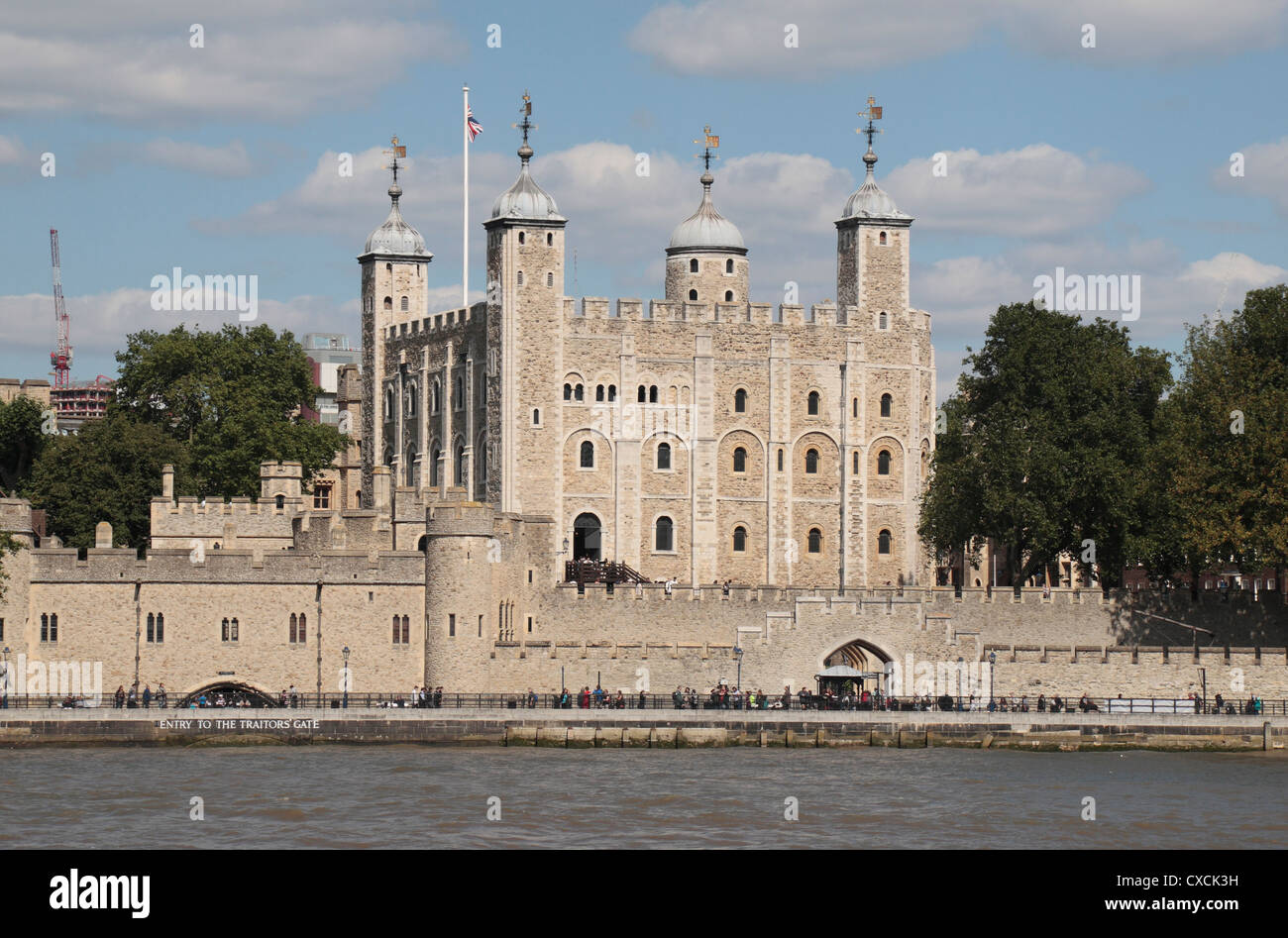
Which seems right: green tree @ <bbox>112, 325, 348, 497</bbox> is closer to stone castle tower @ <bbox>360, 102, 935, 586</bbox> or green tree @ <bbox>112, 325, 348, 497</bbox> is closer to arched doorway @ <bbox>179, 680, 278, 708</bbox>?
stone castle tower @ <bbox>360, 102, 935, 586</bbox>

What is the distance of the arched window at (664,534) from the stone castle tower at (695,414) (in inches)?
3.1

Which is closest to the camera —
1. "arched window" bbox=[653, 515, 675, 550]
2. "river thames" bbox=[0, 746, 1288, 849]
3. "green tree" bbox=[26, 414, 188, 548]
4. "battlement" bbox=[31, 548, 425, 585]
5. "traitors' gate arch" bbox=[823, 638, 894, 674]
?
"river thames" bbox=[0, 746, 1288, 849]

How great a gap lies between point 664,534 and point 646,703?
21.2 metres

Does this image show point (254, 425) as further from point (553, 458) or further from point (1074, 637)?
point (1074, 637)

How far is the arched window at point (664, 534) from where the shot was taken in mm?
82375

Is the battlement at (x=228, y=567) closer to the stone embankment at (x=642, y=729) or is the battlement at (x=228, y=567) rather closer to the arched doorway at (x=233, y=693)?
the arched doorway at (x=233, y=693)

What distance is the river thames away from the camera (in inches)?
1737

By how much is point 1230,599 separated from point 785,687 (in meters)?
15.0

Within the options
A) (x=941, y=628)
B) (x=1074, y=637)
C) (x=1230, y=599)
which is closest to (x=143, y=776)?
(x=941, y=628)

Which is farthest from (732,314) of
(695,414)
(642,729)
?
(642,729)

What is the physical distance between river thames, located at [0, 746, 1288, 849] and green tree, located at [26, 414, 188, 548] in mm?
21378

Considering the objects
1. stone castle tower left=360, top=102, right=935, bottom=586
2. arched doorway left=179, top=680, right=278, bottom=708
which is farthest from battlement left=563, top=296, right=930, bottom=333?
arched doorway left=179, top=680, right=278, bottom=708

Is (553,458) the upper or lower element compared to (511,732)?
upper

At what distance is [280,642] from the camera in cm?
6216
